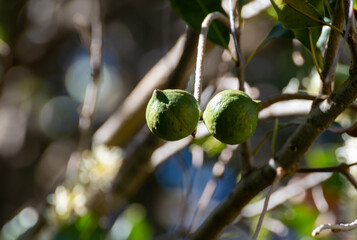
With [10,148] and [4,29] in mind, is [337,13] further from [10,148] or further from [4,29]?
[10,148]

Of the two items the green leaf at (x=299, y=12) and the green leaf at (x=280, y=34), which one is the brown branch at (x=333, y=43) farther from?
the green leaf at (x=280, y=34)

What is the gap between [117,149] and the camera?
55.4 inches

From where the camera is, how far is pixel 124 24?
3123 mm

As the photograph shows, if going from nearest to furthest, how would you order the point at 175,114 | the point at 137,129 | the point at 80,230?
the point at 175,114 < the point at 80,230 < the point at 137,129

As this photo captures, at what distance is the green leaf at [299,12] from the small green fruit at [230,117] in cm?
16

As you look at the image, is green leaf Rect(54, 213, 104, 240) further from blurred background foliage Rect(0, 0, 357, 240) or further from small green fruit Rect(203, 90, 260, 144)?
small green fruit Rect(203, 90, 260, 144)

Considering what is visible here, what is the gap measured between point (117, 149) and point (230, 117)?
97cm

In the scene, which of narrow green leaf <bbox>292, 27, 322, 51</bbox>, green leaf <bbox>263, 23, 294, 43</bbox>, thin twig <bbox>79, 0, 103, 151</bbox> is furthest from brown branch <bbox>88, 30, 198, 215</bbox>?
narrow green leaf <bbox>292, 27, 322, 51</bbox>

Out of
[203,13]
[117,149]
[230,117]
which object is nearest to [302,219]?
[117,149]

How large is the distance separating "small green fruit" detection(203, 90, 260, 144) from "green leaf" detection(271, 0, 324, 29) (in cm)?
16

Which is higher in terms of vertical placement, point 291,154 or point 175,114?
point 175,114

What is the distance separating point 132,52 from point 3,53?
1.43 meters

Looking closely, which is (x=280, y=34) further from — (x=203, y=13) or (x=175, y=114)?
(x=175, y=114)

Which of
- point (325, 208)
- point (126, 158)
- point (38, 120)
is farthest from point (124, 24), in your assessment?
point (325, 208)
